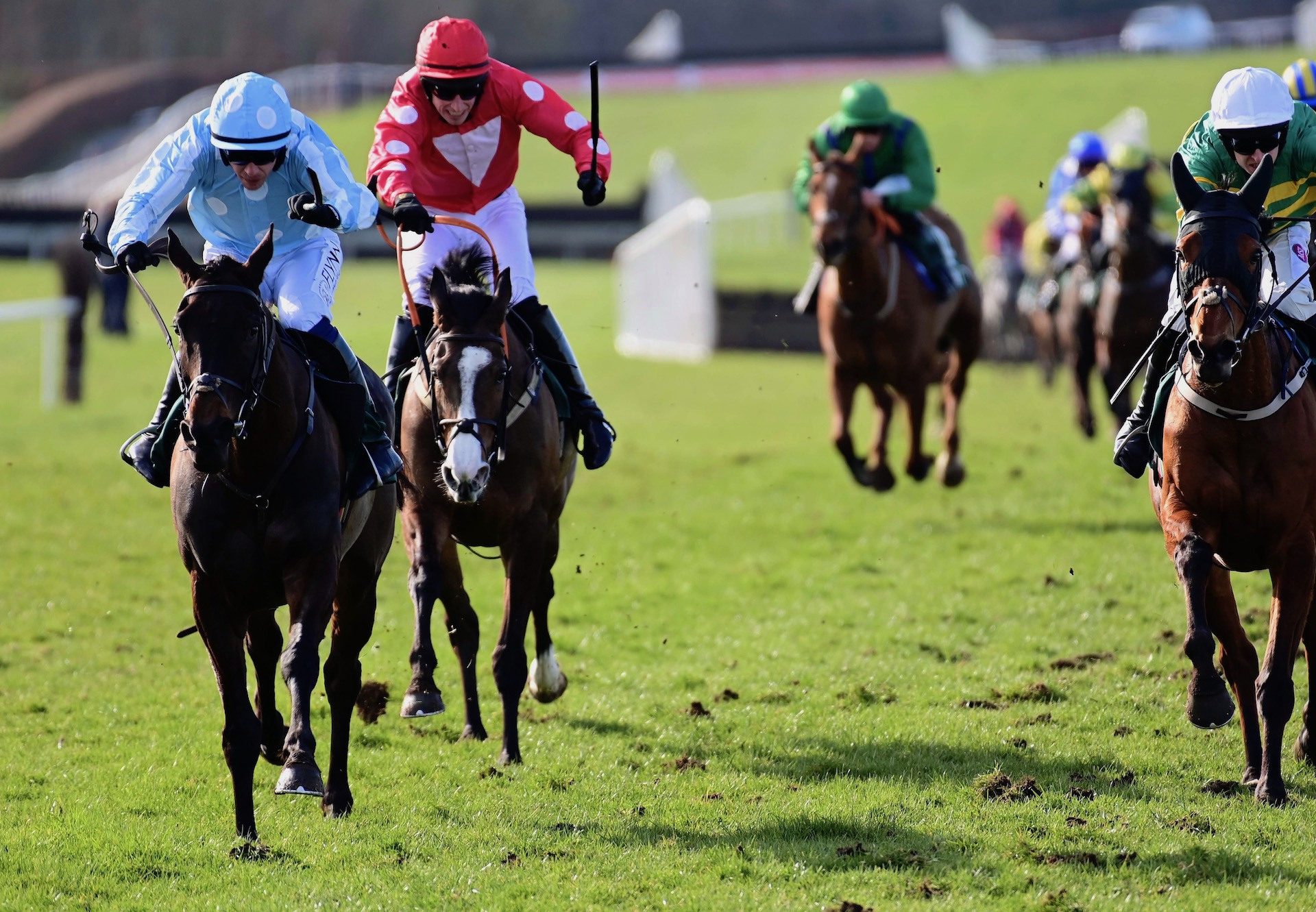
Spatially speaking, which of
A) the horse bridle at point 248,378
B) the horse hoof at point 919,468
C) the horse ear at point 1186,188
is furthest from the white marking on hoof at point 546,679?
the horse hoof at point 919,468

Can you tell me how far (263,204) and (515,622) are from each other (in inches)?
73.2

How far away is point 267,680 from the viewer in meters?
6.18

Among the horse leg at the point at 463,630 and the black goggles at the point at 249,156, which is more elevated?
the black goggles at the point at 249,156

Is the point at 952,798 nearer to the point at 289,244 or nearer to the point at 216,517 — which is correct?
the point at 216,517

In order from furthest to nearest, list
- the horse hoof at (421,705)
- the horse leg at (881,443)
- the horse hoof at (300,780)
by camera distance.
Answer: the horse leg at (881,443)
the horse hoof at (421,705)
the horse hoof at (300,780)

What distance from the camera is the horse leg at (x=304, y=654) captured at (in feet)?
16.8

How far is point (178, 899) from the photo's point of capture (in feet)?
15.6

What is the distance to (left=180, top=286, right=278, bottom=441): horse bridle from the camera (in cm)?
485

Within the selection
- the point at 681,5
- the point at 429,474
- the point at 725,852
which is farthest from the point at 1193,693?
the point at 681,5

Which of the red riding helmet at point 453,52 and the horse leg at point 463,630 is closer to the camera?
the red riding helmet at point 453,52

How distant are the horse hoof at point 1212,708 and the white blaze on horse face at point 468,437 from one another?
2608 millimetres

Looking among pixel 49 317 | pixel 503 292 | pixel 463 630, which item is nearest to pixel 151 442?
pixel 503 292

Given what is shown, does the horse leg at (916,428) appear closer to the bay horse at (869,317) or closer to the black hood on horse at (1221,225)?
the bay horse at (869,317)

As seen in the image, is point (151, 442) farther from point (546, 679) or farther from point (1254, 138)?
point (1254, 138)
